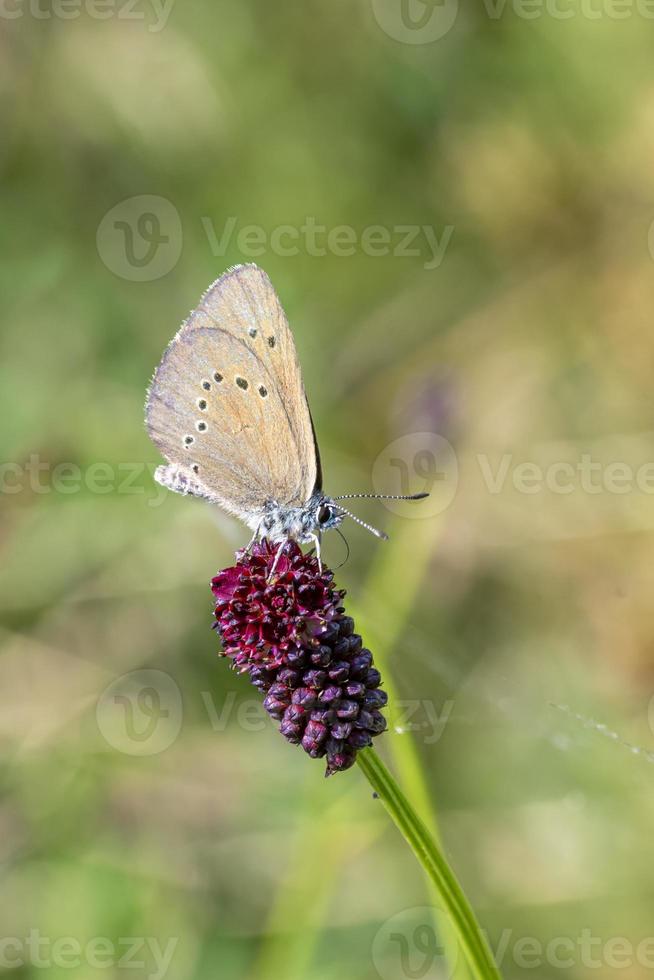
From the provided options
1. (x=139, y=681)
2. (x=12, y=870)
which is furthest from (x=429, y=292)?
(x=12, y=870)

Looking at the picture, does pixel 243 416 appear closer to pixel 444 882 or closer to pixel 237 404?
pixel 237 404

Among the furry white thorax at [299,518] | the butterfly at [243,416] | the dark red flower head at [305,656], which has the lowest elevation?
the dark red flower head at [305,656]

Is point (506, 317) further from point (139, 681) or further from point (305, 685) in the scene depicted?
point (305, 685)

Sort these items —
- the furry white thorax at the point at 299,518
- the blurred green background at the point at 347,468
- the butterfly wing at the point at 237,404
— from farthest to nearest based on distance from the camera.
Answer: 1. the blurred green background at the point at 347,468
2. the furry white thorax at the point at 299,518
3. the butterfly wing at the point at 237,404

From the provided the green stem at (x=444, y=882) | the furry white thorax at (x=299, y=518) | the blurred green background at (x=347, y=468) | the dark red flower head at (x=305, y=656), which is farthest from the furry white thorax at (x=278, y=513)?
the green stem at (x=444, y=882)

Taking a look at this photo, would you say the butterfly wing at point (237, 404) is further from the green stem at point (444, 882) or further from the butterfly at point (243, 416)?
the green stem at point (444, 882)

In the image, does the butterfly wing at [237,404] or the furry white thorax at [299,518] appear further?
the furry white thorax at [299,518]

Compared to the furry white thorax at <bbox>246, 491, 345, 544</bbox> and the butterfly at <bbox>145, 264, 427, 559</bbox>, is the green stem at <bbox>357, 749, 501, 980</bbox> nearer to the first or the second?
the butterfly at <bbox>145, 264, 427, 559</bbox>

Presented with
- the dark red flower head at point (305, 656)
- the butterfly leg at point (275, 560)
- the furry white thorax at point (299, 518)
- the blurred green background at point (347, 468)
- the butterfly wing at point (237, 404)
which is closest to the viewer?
the dark red flower head at point (305, 656)
